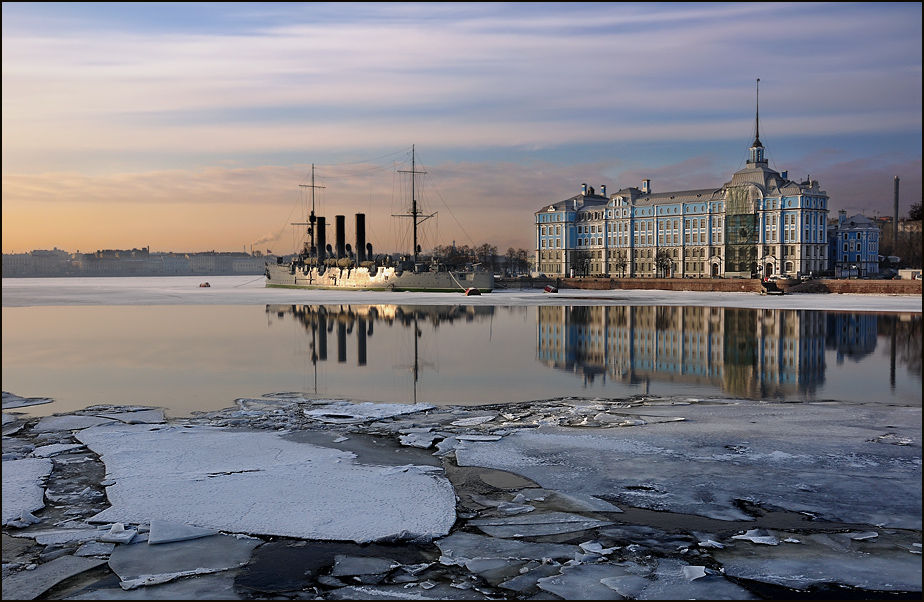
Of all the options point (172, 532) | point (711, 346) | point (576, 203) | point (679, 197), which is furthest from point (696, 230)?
point (172, 532)

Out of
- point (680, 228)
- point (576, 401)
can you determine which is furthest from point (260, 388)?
point (680, 228)

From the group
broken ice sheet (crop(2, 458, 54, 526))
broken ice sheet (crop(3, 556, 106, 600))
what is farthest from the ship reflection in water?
broken ice sheet (crop(3, 556, 106, 600))

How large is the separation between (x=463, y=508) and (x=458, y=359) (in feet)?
42.9

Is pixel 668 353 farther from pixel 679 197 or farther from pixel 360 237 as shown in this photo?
pixel 679 197

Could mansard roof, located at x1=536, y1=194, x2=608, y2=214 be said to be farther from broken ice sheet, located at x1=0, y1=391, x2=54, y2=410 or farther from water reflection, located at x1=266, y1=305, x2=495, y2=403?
broken ice sheet, located at x1=0, y1=391, x2=54, y2=410

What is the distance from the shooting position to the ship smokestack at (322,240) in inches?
3836

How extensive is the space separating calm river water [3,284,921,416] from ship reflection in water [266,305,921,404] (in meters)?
0.05

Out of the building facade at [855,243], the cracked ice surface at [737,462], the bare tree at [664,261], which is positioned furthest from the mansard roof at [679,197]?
the cracked ice surface at [737,462]

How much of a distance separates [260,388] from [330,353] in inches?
266

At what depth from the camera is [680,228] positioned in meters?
111

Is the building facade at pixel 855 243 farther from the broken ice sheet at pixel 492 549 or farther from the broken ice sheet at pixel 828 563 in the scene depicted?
the broken ice sheet at pixel 492 549

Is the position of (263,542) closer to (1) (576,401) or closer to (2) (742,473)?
(2) (742,473)

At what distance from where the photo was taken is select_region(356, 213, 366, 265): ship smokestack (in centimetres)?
8849

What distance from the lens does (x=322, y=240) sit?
102 metres
